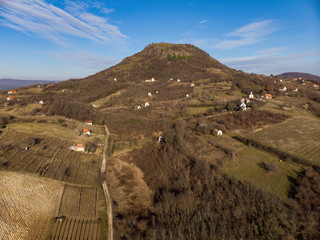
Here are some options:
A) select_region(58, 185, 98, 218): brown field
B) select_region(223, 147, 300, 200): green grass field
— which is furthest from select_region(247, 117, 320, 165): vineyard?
select_region(58, 185, 98, 218): brown field

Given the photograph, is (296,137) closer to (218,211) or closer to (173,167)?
(173,167)

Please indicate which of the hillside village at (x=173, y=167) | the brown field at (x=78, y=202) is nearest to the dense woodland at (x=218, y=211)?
the hillside village at (x=173, y=167)

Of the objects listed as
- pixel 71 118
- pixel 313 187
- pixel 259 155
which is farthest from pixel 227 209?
pixel 71 118

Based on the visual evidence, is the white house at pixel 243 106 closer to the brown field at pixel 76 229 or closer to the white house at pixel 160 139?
the white house at pixel 160 139

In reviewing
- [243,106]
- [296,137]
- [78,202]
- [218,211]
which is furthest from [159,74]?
[218,211]

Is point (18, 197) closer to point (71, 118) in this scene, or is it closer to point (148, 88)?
point (71, 118)

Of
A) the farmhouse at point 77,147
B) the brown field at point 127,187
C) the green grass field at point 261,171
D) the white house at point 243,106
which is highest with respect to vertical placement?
the white house at point 243,106
